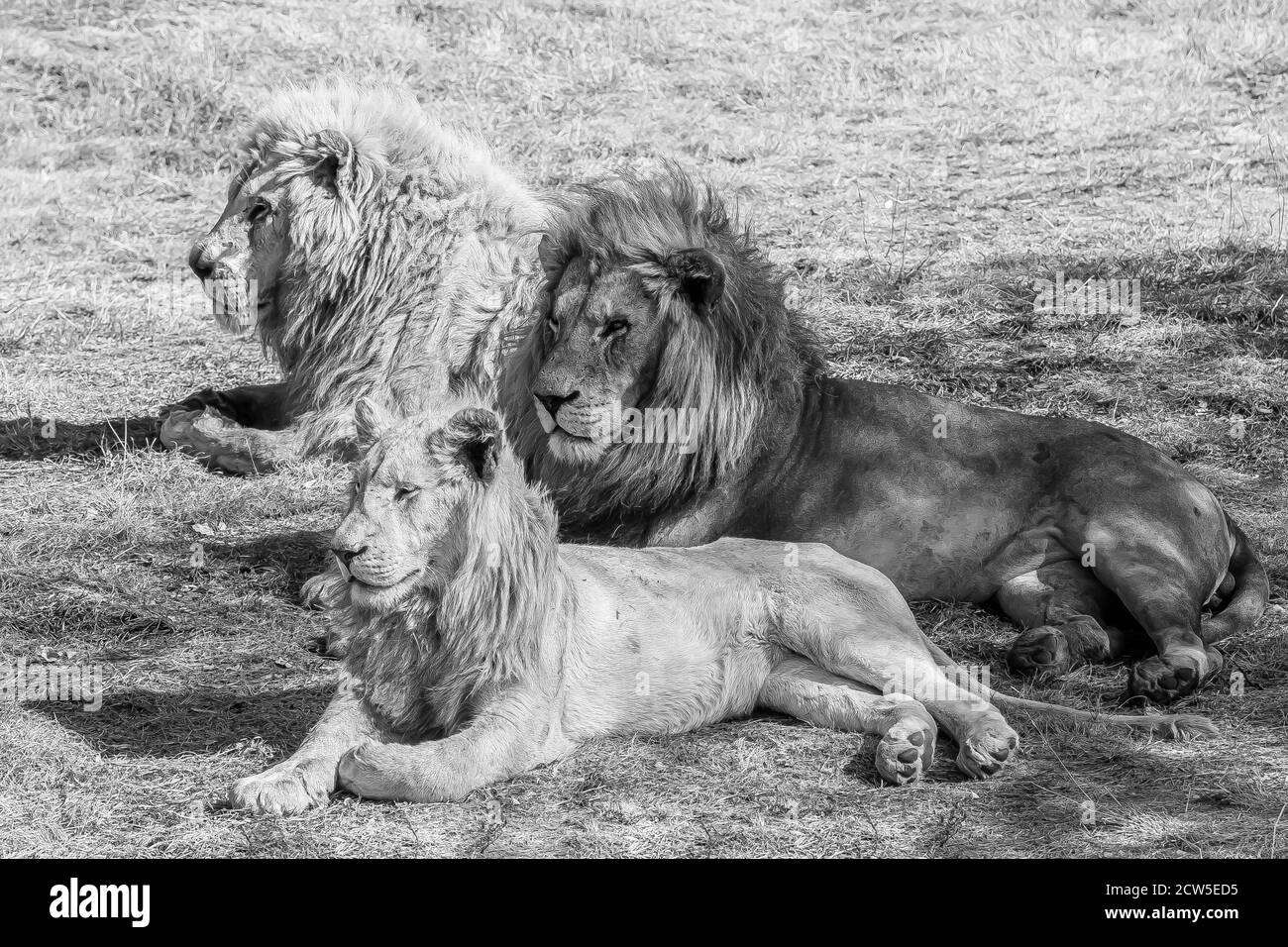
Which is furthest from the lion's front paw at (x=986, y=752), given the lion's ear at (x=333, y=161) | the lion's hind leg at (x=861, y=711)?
the lion's ear at (x=333, y=161)

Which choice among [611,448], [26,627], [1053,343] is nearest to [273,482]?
[26,627]

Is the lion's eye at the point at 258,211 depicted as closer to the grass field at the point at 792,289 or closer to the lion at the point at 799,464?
the grass field at the point at 792,289

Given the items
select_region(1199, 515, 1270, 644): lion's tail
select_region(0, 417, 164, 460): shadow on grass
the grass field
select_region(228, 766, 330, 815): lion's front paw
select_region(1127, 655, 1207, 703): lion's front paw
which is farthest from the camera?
select_region(0, 417, 164, 460): shadow on grass

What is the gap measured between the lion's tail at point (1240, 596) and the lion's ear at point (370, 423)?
3111mm

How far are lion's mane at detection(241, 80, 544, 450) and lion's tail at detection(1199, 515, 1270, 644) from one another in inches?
132

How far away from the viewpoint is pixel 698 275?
21.1 feet

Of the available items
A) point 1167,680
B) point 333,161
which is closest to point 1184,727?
point 1167,680

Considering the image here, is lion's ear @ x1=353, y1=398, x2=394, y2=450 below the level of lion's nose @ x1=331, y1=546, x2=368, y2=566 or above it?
above

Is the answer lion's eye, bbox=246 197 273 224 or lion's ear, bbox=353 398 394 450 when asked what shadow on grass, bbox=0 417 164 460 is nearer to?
lion's eye, bbox=246 197 273 224

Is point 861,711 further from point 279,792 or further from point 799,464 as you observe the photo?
point 279,792

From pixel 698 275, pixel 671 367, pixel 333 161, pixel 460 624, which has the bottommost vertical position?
pixel 460 624

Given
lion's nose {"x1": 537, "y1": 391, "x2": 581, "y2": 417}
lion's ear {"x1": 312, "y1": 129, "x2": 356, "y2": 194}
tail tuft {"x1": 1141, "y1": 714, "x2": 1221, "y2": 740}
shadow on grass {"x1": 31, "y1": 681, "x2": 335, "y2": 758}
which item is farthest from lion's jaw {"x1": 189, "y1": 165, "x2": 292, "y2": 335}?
tail tuft {"x1": 1141, "y1": 714, "x2": 1221, "y2": 740}

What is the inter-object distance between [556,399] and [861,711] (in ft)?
5.79

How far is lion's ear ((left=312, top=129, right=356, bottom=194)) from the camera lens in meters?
7.82
